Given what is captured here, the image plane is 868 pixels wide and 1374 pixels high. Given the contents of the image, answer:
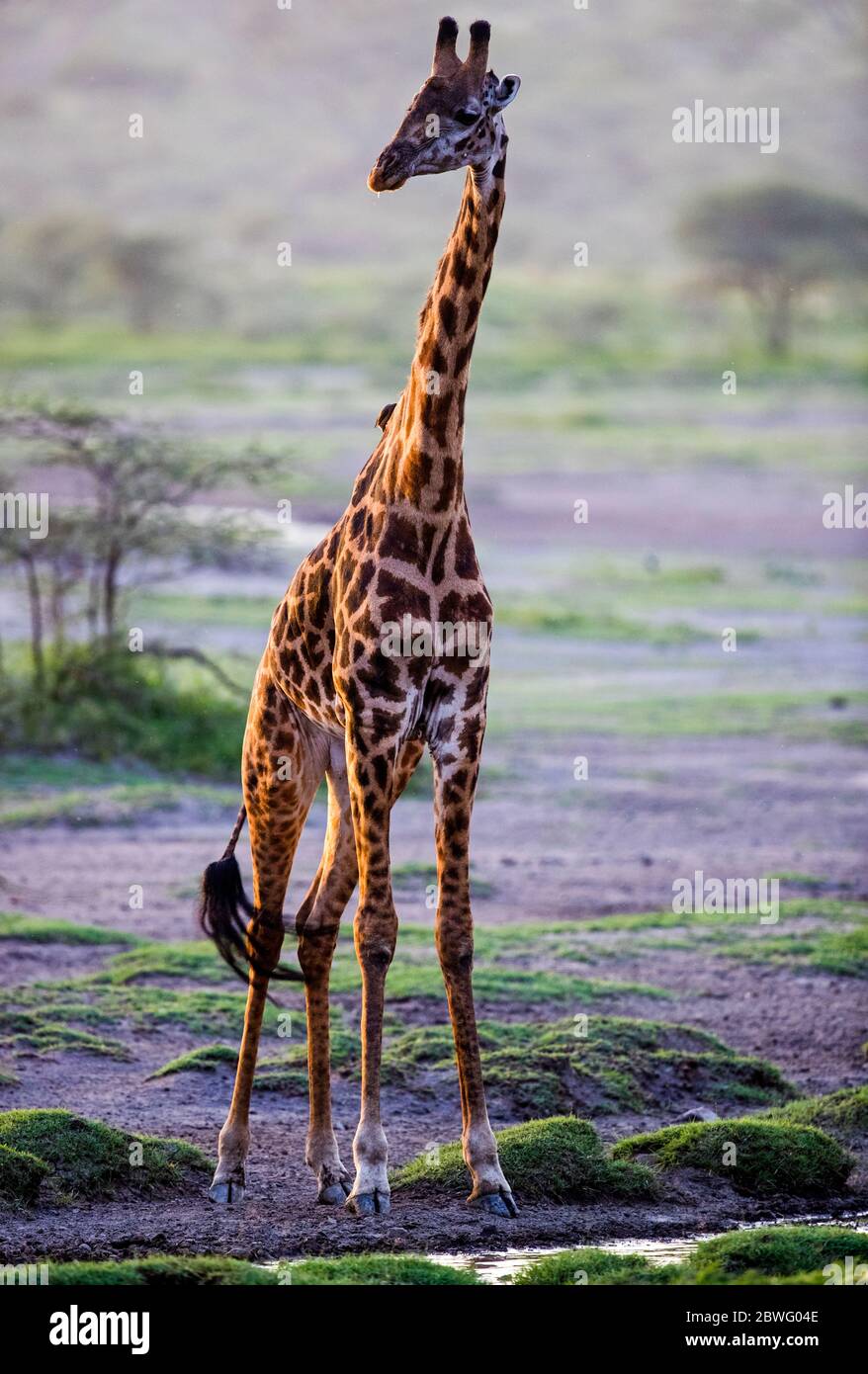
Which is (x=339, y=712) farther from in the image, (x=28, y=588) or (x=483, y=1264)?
(x=28, y=588)

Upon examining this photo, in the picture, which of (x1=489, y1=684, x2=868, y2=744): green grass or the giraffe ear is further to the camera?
(x1=489, y1=684, x2=868, y2=744): green grass

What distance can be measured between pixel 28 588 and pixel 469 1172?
11.2m

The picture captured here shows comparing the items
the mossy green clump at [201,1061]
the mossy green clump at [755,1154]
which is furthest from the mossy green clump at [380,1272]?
the mossy green clump at [201,1061]

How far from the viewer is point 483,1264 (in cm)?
595

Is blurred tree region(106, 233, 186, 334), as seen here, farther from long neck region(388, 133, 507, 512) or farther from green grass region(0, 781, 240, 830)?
long neck region(388, 133, 507, 512)

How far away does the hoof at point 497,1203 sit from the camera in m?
6.41

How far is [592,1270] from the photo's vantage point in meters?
5.69

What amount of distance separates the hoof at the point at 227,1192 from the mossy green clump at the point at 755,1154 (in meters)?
1.41

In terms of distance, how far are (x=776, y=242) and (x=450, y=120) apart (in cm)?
3928

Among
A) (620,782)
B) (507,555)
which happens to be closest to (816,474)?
(507,555)

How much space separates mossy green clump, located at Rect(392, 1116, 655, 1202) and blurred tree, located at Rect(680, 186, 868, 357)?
3884 cm

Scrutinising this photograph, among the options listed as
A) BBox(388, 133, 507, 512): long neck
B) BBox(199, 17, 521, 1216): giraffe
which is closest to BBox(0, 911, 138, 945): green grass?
BBox(199, 17, 521, 1216): giraffe

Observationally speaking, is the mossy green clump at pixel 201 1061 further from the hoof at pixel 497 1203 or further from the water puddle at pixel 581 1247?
the water puddle at pixel 581 1247

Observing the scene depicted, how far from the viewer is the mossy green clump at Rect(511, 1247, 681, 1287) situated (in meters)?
5.57
